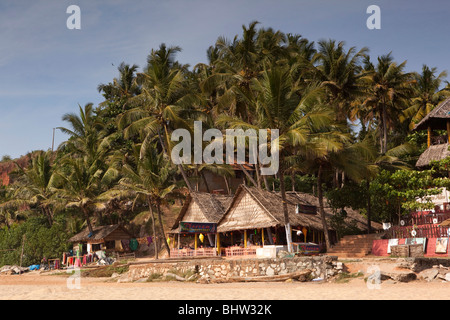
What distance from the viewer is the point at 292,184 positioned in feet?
122

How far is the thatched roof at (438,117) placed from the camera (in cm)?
2701

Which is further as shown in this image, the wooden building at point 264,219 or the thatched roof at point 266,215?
the wooden building at point 264,219

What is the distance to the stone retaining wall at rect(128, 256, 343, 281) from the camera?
723 inches

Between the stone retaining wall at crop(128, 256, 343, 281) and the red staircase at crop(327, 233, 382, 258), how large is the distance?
568cm

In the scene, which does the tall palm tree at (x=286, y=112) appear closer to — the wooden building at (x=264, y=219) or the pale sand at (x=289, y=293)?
the wooden building at (x=264, y=219)

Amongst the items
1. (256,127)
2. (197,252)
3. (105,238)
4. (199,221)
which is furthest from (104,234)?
(256,127)

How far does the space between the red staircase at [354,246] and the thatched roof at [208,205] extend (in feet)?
21.9

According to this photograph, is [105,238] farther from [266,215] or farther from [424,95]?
[424,95]

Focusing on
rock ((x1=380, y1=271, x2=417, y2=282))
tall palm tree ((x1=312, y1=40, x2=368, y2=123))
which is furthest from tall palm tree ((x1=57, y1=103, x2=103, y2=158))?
rock ((x1=380, y1=271, x2=417, y2=282))

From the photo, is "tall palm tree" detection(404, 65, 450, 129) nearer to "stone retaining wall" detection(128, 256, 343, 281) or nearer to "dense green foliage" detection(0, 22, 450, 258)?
"dense green foliage" detection(0, 22, 450, 258)

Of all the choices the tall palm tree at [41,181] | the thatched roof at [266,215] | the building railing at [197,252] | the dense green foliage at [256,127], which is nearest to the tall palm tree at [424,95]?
the dense green foliage at [256,127]

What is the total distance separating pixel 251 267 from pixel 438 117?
14668 mm

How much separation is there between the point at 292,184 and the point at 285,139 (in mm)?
16853

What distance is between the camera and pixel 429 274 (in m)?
16.4
